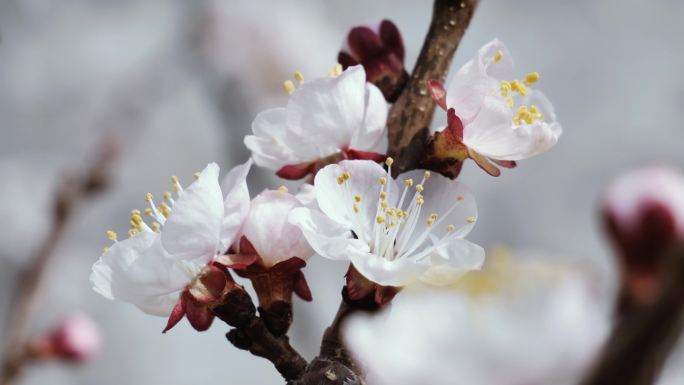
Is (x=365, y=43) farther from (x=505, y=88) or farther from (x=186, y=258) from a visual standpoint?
(x=186, y=258)

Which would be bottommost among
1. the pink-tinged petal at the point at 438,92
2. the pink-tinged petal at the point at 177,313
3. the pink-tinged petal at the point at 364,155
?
the pink-tinged petal at the point at 177,313

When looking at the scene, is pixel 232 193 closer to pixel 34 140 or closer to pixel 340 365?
pixel 340 365

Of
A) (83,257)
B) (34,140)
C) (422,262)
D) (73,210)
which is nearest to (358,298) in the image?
(422,262)

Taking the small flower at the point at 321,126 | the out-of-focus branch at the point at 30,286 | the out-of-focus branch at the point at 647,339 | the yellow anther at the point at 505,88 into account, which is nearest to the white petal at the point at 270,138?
the small flower at the point at 321,126

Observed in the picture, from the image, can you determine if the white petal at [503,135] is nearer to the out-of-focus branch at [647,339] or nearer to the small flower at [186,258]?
the small flower at [186,258]

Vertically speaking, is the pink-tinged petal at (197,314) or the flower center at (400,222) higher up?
the flower center at (400,222)

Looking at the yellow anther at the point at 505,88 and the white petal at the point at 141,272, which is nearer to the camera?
the white petal at the point at 141,272
